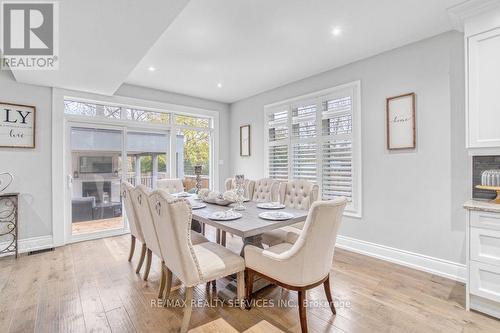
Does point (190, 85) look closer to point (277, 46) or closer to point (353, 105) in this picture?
point (277, 46)

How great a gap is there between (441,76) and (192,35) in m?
2.86

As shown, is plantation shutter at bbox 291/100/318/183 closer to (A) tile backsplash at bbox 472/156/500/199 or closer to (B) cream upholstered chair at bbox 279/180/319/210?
(B) cream upholstered chair at bbox 279/180/319/210

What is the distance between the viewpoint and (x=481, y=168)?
253cm

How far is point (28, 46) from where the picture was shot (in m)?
2.51

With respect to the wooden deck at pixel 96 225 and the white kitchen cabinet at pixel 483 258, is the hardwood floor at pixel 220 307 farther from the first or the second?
the wooden deck at pixel 96 225

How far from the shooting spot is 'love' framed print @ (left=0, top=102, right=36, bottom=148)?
3.45m

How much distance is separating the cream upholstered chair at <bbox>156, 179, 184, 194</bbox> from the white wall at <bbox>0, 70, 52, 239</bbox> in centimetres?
163

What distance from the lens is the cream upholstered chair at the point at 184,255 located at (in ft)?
5.66

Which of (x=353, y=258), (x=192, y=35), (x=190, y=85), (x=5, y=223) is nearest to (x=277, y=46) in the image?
(x=192, y=35)

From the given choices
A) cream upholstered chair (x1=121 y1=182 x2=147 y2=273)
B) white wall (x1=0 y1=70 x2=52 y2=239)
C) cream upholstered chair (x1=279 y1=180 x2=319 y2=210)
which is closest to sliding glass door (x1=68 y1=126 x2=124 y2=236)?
white wall (x1=0 y1=70 x2=52 y2=239)

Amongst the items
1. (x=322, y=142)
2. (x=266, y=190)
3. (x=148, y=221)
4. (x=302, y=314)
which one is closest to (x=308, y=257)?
(x=302, y=314)

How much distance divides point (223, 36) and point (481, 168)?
3.11m

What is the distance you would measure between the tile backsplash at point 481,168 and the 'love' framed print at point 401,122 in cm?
61

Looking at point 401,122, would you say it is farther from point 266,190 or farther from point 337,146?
point 266,190
